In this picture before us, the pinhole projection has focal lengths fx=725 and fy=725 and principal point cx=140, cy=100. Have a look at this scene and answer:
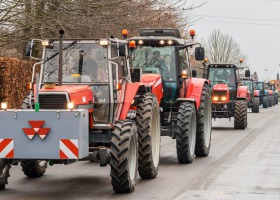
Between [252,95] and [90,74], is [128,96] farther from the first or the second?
[252,95]

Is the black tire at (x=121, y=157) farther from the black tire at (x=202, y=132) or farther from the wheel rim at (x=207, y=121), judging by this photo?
the wheel rim at (x=207, y=121)

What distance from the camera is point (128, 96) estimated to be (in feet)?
38.3

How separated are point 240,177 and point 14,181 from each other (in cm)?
390

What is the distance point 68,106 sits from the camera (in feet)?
33.4

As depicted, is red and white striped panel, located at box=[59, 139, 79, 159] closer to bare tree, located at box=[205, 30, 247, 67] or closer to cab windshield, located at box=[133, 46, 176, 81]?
cab windshield, located at box=[133, 46, 176, 81]

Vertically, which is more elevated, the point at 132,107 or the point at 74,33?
the point at 74,33

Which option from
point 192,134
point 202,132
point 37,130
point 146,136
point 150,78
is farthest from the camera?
point 202,132

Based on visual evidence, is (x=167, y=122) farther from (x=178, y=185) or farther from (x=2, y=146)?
(x=2, y=146)

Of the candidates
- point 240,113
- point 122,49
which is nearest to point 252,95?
point 240,113

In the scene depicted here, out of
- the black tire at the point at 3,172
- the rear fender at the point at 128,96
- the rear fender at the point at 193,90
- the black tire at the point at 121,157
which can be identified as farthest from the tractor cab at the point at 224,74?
the black tire at the point at 3,172

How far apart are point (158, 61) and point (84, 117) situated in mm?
5987

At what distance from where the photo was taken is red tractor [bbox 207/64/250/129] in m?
27.1

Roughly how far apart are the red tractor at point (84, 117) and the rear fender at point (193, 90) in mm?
3372

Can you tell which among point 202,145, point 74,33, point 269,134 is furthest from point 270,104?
point 202,145
